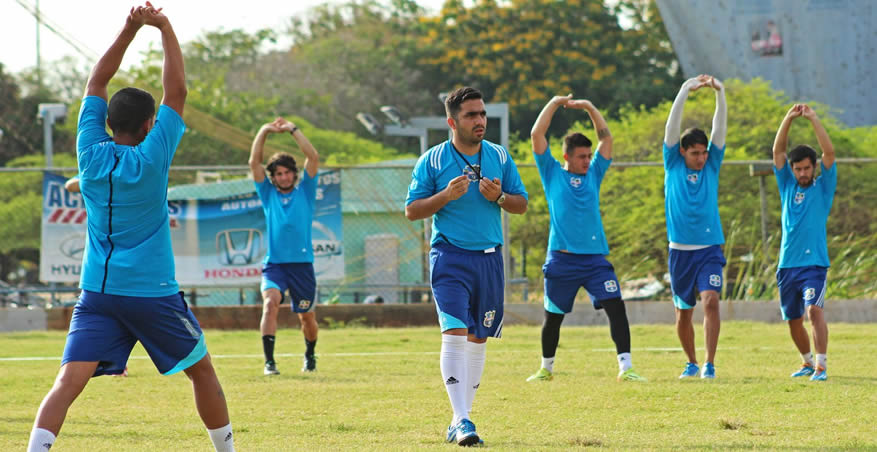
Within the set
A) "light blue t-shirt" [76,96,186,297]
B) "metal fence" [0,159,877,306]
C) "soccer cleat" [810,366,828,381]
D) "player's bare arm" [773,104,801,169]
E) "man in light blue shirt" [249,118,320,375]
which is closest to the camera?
"light blue t-shirt" [76,96,186,297]

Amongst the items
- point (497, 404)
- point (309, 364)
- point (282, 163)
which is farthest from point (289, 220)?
point (497, 404)

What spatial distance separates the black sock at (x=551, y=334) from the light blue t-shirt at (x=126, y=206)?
4.95 m

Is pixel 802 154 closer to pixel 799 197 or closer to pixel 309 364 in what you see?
pixel 799 197

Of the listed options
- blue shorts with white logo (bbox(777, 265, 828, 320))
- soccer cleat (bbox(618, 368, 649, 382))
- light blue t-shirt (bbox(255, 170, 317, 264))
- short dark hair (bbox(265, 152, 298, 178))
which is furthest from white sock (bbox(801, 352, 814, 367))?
short dark hair (bbox(265, 152, 298, 178))

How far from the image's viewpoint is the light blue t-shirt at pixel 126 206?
4984mm

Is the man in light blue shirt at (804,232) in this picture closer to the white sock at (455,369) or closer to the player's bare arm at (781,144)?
the player's bare arm at (781,144)

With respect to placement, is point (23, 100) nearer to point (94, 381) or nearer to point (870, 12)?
point (870, 12)

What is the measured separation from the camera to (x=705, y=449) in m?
5.73

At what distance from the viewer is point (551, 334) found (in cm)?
959

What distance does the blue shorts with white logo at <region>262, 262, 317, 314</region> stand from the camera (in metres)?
10.6

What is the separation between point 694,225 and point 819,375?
4.95 feet

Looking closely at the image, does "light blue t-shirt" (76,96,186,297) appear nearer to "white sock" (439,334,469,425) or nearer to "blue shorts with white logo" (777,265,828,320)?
"white sock" (439,334,469,425)

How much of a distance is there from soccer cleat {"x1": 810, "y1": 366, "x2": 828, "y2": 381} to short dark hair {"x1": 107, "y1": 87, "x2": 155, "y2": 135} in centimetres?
580

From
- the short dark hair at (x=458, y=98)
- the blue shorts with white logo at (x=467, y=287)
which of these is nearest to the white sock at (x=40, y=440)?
the blue shorts with white logo at (x=467, y=287)
